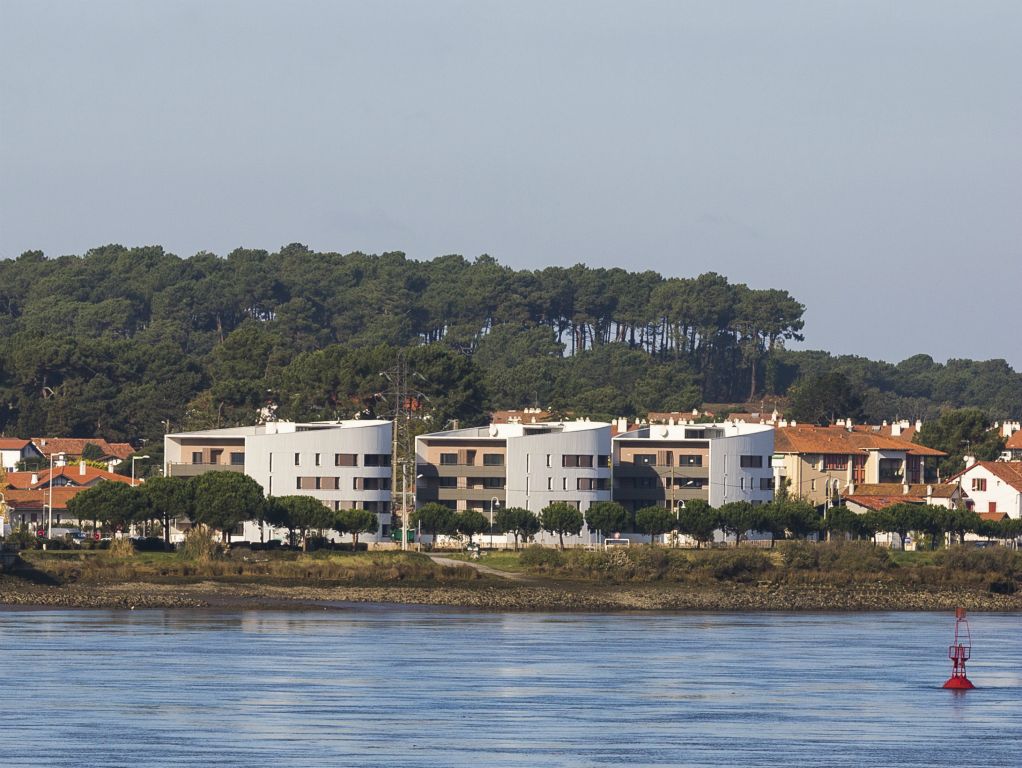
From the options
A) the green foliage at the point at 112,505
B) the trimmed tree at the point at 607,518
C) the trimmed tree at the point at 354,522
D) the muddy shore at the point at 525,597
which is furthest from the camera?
the trimmed tree at the point at 607,518

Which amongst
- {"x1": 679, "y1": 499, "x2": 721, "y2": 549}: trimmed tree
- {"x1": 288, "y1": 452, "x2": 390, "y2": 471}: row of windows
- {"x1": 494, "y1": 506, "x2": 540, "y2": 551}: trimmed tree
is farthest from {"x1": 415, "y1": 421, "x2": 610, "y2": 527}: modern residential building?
{"x1": 679, "y1": 499, "x2": 721, "y2": 549}: trimmed tree

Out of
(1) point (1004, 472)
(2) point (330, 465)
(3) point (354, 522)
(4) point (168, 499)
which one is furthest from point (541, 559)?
(1) point (1004, 472)

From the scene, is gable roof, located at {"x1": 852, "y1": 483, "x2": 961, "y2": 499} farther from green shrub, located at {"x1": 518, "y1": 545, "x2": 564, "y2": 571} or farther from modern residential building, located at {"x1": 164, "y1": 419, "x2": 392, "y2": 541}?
green shrub, located at {"x1": 518, "y1": 545, "x2": 564, "y2": 571}

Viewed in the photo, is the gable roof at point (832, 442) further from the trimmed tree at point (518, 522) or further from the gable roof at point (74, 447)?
the gable roof at point (74, 447)

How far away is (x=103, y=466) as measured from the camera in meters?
159

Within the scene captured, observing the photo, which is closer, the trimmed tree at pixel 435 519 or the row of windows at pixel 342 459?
the trimmed tree at pixel 435 519

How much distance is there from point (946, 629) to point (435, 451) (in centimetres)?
5426

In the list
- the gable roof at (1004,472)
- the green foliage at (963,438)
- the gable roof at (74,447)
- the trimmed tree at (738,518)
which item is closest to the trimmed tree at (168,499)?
the trimmed tree at (738,518)

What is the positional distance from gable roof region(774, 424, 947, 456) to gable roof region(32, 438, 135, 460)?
184 ft

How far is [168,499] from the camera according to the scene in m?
112

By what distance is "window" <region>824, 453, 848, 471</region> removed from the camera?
15912 centimetres

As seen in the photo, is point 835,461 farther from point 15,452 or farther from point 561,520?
point 15,452

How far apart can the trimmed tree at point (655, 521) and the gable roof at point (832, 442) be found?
36065mm

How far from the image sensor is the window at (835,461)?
159 m
